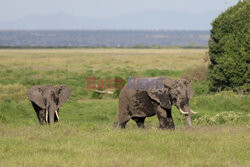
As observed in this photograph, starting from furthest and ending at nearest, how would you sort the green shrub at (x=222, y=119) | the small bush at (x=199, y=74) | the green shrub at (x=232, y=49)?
the small bush at (x=199, y=74), the green shrub at (x=232, y=49), the green shrub at (x=222, y=119)

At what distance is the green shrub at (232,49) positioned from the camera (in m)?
26.0

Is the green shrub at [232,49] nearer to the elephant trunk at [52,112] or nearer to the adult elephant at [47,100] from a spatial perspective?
the adult elephant at [47,100]

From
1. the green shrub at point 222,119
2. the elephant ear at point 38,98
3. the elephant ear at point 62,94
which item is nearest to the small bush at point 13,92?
the elephant ear at point 62,94

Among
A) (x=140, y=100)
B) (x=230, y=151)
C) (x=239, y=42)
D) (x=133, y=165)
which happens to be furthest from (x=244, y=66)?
(x=133, y=165)

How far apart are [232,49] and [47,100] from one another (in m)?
14.0

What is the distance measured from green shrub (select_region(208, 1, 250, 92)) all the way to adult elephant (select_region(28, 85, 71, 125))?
12.7 metres

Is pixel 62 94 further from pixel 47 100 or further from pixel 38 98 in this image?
pixel 38 98

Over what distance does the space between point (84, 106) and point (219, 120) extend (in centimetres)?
1011

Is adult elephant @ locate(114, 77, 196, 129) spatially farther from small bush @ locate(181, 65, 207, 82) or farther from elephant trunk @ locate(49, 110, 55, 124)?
small bush @ locate(181, 65, 207, 82)

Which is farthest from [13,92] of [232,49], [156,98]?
[156,98]

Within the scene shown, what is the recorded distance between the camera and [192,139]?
39.8 ft

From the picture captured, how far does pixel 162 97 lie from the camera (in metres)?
13.3

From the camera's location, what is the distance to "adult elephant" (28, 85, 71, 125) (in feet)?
51.7

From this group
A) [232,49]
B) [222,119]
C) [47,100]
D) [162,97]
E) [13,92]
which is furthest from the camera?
[13,92]
